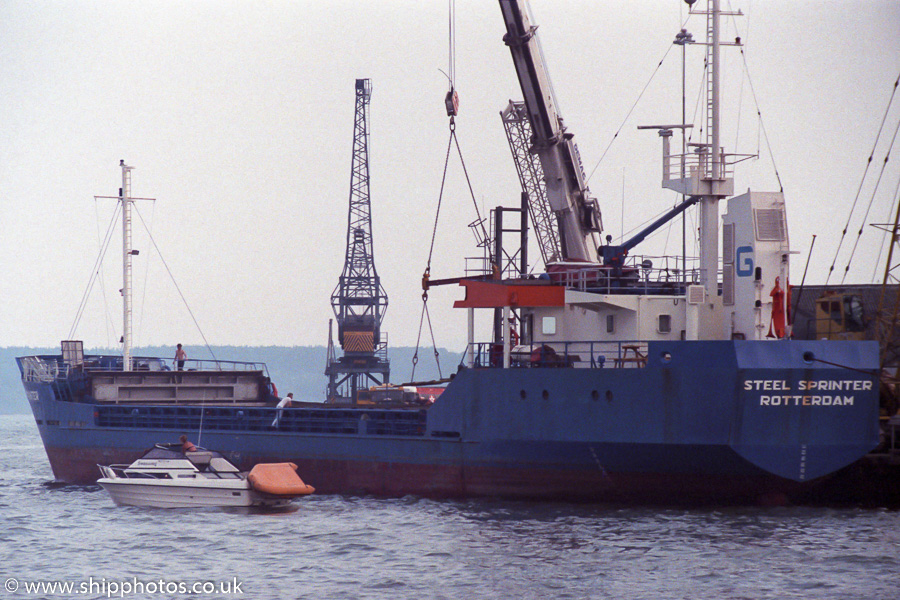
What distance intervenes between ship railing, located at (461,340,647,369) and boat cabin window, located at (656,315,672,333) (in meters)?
0.69

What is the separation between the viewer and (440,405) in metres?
29.3

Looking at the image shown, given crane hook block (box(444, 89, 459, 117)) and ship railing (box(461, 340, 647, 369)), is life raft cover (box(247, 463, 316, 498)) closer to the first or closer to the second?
ship railing (box(461, 340, 647, 369))

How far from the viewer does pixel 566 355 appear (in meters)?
27.1

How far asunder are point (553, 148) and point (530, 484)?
11.9 meters

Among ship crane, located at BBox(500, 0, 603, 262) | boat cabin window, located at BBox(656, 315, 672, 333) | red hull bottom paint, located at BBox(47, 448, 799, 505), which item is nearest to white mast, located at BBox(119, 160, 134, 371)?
red hull bottom paint, located at BBox(47, 448, 799, 505)

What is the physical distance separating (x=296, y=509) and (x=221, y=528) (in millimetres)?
3106

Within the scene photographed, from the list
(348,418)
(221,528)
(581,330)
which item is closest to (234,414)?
(348,418)

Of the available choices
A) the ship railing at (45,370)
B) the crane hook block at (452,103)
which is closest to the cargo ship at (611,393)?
the crane hook block at (452,103)

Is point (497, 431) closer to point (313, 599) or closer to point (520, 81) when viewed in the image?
point (313, 599)

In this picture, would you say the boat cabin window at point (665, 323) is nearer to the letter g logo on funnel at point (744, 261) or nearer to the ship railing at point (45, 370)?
the letter g logo on funnel at point (744, 261)

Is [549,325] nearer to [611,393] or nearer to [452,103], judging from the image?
[611,393]

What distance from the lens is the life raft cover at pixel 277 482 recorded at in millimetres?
28469

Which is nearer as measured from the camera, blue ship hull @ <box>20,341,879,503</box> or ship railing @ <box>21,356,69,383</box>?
blue ship hull @ <box>20,341,879,503</box>

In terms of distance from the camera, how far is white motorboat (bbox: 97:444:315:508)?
28.8 meters
